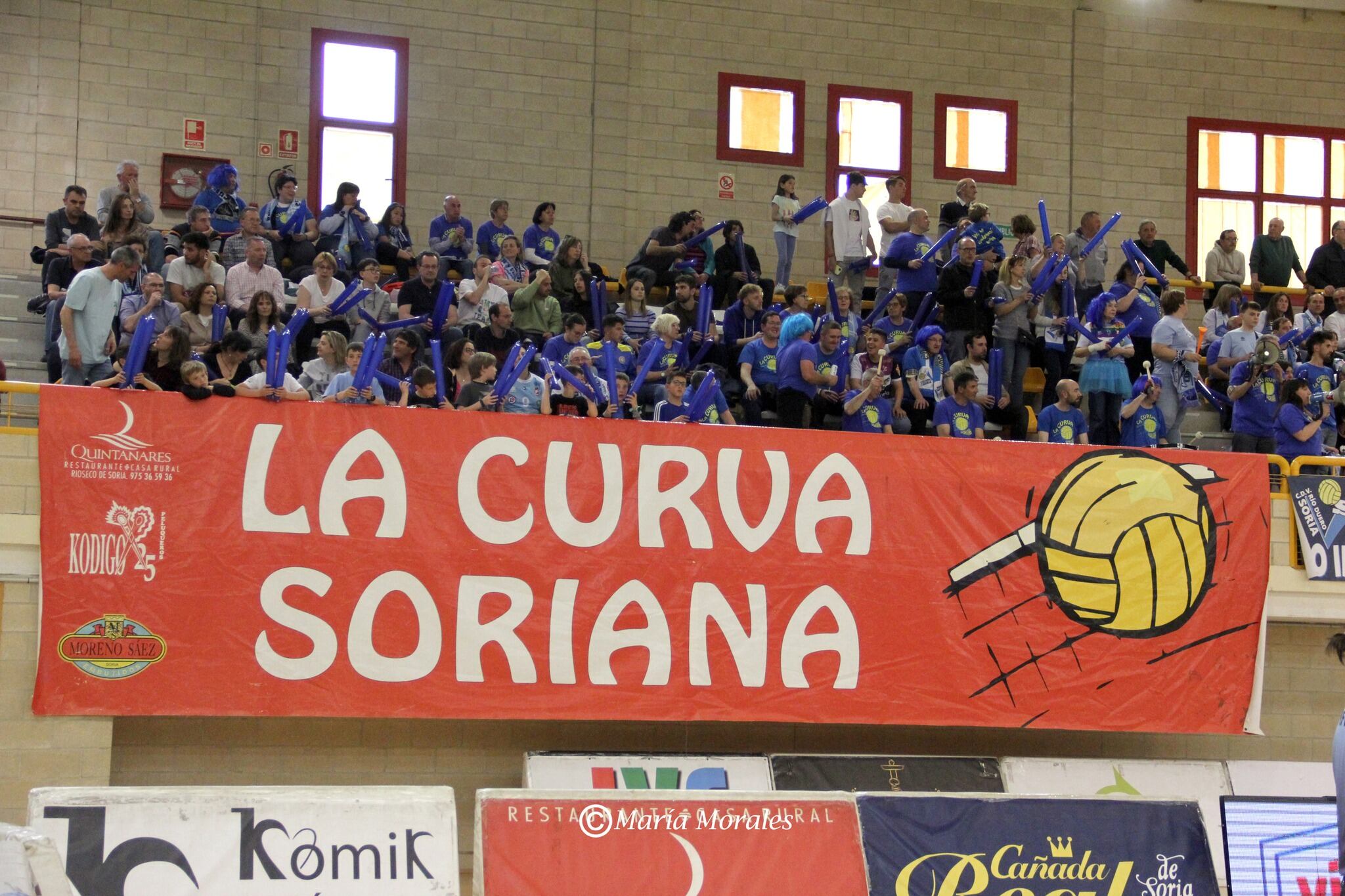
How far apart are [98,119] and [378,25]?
3192 mm

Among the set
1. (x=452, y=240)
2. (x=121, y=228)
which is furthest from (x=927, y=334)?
(x=121, y=228)

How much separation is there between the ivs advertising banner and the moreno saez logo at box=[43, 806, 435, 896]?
2798 millimetres

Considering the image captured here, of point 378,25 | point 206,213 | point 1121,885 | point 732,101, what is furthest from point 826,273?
point 1121,885

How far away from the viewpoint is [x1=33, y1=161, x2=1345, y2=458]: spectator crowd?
11844 mm

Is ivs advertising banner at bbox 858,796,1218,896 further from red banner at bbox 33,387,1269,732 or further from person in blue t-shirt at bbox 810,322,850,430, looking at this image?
person in blue t-shirt at bbox 810,322,850,430

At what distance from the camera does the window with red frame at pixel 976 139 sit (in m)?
19.2

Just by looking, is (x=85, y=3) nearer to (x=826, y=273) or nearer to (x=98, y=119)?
(x=98, y=119)

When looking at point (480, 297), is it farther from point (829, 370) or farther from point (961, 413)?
point (961, 413)

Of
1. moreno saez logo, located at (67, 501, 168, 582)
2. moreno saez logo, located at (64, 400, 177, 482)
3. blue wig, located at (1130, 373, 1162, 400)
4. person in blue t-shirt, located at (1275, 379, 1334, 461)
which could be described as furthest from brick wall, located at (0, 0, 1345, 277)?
moreno saez logo, located at (67, 501, 168, 582)

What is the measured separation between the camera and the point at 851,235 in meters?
16.5

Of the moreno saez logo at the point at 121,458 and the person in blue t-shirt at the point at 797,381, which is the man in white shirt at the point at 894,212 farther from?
the moreno saez logo at the point at 121,458

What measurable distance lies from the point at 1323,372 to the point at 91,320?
1043 cm

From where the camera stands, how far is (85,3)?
55.5 feet

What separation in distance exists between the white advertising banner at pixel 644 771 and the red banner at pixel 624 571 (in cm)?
43
